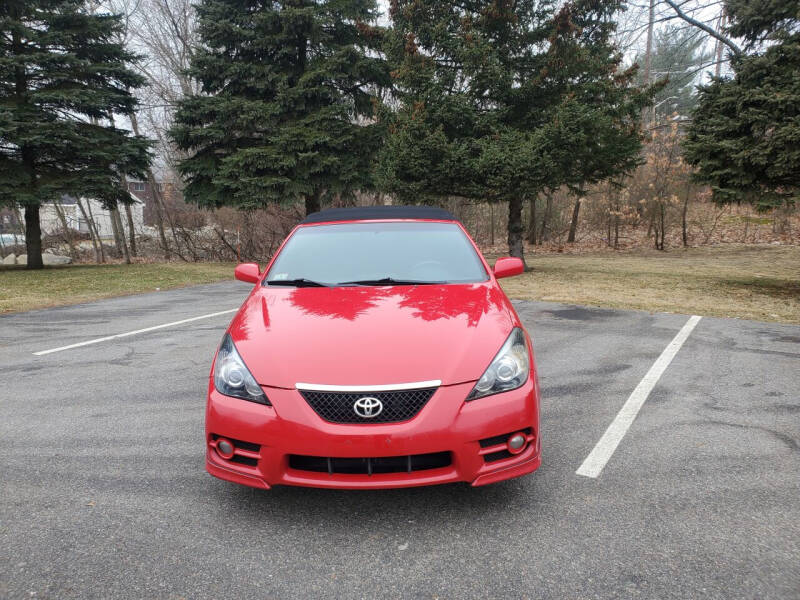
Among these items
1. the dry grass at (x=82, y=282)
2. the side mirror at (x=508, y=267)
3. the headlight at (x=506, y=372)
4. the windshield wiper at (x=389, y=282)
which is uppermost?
the side mirror at (x=508, y=267)

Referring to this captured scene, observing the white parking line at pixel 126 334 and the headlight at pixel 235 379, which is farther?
the white parking line at pixel 126 334

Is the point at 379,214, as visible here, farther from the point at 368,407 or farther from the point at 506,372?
the point at 368,407

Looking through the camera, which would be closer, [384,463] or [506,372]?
[384,463]

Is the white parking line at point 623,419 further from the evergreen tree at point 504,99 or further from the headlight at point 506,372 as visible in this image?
the evergreen tree at point 504,99

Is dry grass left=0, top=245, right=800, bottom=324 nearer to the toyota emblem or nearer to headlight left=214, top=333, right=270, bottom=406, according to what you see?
the toyota emblem

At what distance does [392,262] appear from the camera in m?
3.92

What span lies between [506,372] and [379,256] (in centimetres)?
173

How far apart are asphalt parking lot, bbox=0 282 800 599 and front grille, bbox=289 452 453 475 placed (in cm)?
35

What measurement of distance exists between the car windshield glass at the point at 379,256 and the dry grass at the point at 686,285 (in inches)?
247

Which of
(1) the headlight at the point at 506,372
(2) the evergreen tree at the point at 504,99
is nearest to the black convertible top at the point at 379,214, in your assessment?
(1) the headlight at the point at 506,372

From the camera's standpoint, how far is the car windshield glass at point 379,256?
377cm

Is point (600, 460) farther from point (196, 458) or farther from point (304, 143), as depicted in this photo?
point (304, 143)

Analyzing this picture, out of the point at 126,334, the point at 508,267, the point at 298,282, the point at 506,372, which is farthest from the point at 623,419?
the point at 126,334

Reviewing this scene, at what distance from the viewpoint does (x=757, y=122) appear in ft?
32.8
